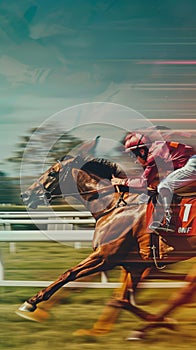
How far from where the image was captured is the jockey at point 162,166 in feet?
18.5

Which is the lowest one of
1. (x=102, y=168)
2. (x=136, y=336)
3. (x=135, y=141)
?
(x=136, y=336)

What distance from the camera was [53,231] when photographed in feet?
18.6

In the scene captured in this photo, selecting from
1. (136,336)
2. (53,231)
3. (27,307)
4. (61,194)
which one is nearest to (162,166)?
(61,194)

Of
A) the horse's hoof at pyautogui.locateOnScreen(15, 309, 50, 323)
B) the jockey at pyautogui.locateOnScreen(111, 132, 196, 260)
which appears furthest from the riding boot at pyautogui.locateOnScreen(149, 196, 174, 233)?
the horse's hoof at pyautogui.locateOnScreen(15, 309, 50, 323)

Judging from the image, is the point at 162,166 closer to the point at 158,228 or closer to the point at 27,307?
the point at 158,228

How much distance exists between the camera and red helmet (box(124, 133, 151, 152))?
5.63 metres

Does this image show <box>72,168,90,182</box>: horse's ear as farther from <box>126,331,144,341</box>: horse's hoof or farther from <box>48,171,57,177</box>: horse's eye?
<box>126,331,144,341</box>: horse's hoof

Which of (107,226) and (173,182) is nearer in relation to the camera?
(173,182)

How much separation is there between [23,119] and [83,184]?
45cm

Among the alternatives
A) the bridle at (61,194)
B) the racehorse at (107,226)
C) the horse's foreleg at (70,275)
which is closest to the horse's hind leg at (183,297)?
the racehorse at (107,226)

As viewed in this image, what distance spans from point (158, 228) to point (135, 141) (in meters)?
0.45

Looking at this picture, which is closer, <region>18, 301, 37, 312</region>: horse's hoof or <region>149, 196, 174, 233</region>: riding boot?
<region>149, 196, 174, 233</region>: riding boot

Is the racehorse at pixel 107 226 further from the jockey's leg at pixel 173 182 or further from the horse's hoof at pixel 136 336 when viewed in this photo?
the jockey's leg at pixel 173 182

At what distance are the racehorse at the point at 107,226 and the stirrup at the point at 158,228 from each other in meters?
0.03
